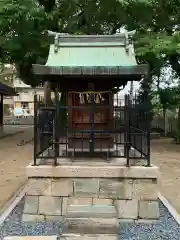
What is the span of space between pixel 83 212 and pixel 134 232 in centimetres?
99

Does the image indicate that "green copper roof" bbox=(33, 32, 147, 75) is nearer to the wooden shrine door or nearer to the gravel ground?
the wooden shrine door

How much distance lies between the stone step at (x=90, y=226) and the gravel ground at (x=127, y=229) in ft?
2.20

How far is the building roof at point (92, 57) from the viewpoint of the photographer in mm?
7008

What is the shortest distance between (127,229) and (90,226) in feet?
4.01

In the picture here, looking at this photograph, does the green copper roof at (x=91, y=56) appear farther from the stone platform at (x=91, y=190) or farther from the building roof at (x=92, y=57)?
the stone platform at (x=91, y=190)

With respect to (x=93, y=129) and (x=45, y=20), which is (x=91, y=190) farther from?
(x=45, y=20)

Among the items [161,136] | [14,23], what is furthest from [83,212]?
[161,136]

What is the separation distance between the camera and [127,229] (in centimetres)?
641

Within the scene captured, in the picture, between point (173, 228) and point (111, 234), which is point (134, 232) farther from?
point (111, 234)

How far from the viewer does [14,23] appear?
49.8 ft

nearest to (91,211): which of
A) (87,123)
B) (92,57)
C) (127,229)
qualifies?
(127,229)

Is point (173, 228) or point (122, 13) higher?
point (122, 13)

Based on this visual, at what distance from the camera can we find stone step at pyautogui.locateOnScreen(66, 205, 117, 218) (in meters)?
5.68

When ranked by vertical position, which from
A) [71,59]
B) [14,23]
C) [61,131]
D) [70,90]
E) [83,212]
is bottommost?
[83,212]
